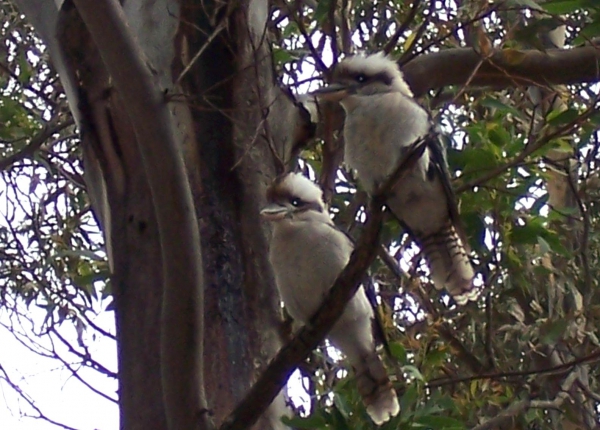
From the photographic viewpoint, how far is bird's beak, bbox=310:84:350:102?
231cm

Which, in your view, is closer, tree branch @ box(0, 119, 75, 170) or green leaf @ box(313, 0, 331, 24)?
green leaf @ box(313, 0, 331, 24)

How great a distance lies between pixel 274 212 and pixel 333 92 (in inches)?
16.5

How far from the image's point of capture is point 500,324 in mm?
3154

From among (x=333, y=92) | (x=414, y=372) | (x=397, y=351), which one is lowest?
(x=414, y=372)

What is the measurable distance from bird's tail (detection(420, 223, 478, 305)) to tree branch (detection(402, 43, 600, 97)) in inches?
14.4

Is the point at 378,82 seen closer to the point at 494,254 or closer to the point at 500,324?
the point at 494,254

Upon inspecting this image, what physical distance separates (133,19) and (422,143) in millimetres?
874

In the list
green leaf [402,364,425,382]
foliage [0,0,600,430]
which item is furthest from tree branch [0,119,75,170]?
green leaf [402,364,425,382]

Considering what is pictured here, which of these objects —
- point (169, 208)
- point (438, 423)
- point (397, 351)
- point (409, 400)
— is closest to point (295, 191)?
point (397, 351)

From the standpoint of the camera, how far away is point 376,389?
219cm

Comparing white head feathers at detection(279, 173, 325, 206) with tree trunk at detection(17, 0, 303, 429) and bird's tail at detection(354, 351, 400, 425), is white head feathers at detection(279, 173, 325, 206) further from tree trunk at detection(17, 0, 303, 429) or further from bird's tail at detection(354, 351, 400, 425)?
bird's tail at detection(354, 351, 400, 425)

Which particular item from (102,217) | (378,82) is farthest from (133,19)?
(378,82)

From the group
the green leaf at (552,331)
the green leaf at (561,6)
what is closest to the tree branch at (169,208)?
the green leaf at (561,6)

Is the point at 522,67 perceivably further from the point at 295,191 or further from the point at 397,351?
the point at 397,351
